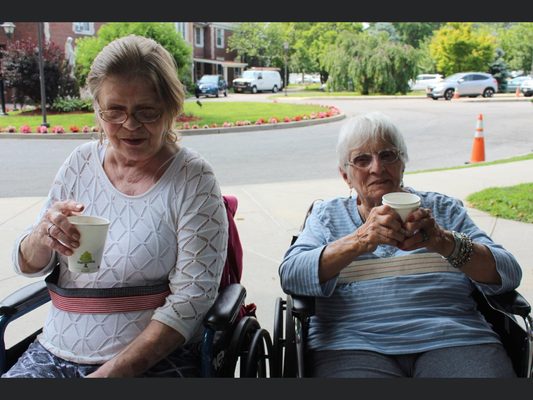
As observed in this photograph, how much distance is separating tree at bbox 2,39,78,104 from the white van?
76.4ft

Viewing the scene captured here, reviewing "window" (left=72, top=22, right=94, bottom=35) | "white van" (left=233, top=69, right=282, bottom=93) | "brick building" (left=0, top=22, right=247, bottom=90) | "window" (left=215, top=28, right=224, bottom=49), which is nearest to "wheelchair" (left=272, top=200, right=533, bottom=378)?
"window" (left=72, top=22, right=94, bottom=35)

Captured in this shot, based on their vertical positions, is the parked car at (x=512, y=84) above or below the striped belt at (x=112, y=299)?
above

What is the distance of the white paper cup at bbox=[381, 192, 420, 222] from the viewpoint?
1.91 metres

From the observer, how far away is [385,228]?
1.99m

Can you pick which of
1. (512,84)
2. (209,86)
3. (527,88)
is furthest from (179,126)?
(512,84)

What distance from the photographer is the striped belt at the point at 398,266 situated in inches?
92.0

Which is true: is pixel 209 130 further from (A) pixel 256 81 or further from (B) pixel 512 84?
(B) pixel 512 84

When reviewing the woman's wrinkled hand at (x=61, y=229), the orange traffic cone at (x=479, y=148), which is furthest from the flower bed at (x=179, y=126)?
the woman's wrinkled hand at (x=61, y=229)

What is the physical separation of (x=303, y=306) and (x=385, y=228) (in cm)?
46

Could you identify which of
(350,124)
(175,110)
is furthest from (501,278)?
(175,110)

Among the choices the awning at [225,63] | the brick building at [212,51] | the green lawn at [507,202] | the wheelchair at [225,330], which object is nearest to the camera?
the wheelchair at [225,330]

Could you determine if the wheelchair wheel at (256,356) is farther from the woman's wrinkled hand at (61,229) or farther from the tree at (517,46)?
the tree at (517,46)

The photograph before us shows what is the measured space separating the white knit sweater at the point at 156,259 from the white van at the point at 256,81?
4341cm

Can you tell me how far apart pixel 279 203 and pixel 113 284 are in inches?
203
